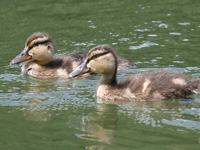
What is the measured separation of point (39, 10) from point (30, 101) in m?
5.78

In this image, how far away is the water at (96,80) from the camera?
16.9 ft

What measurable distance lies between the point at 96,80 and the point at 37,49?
1.26m

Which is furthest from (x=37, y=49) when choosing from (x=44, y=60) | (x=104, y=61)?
(x=104, y=61)

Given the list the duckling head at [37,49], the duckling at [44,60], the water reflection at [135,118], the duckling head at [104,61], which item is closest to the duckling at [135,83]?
the duckling head at [104,61]

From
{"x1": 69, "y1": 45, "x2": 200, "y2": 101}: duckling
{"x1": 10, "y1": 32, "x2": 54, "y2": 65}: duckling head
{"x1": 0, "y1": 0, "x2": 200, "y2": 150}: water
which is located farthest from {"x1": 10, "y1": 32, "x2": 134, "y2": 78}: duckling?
{"x1": 69, "y1": 45, "x2": 200, "y2": 101}: duckling

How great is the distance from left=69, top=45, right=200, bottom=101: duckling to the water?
13 cm

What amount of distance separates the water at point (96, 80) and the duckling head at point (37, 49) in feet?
1.09

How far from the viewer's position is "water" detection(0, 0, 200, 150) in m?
5.15

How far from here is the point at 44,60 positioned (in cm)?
848

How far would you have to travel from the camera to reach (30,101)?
21.8ft

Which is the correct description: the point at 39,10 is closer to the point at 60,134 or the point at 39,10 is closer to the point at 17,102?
the point at 17,102

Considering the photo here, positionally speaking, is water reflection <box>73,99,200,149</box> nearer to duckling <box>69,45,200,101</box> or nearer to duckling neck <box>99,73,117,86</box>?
duckling <box>69,45,200,101</box>

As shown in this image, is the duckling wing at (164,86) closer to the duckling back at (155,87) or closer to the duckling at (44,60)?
the duckling back at (155,87)

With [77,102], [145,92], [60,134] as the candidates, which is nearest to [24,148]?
[60,134]
